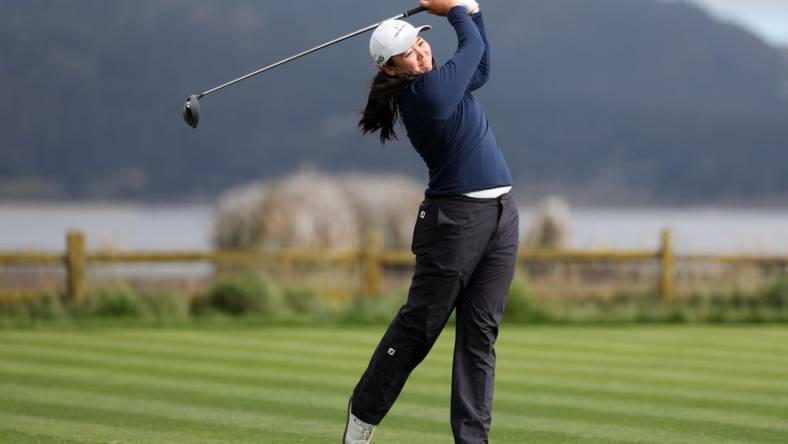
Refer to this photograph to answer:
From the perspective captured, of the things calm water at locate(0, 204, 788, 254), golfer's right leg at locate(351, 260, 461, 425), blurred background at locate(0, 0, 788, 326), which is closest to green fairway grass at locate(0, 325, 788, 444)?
golfer's right leg at locate(351, 260, 461, 425)

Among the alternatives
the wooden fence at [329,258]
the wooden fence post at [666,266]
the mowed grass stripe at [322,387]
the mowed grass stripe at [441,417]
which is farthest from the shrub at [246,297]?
the mowed grass stripe at [441,417]

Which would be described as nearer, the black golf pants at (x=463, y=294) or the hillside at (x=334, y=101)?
the black golf pants at (x=463, y=294)

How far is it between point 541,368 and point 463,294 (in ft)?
17.0

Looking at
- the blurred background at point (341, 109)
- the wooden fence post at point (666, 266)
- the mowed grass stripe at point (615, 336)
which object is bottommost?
Answer: the mowed grass stripe at point (615, 336)

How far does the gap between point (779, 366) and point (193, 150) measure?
459ft

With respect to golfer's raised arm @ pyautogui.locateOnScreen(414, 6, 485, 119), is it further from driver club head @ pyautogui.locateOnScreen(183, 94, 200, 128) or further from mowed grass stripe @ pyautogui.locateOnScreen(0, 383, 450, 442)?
mowed grass stripe @ pyautogui.locateOnScreen(0, 383, 450, 442)

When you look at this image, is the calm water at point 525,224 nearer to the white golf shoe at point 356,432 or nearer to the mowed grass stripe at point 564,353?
the mowed grass stripe at point 564,353

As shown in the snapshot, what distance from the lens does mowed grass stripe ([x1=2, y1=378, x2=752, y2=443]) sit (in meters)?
7.76

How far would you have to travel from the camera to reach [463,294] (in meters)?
6.48

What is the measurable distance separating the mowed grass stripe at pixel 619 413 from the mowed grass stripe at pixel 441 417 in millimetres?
25

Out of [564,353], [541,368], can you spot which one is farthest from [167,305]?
[541,368]

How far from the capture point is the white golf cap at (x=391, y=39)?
6.25 metres

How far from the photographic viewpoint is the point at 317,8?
189 meters

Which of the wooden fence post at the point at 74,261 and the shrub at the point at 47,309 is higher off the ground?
the wooden fence post at the point at 74,261
